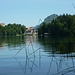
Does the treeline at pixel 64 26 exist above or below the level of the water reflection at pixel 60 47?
above

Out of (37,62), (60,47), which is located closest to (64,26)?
(60,47)

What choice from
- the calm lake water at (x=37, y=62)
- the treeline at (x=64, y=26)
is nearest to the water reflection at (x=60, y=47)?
the calm lake water at (x=37, y=62)

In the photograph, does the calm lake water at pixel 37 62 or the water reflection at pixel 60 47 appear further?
the water reflection at pixel 60 47

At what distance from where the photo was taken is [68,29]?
145875 mm

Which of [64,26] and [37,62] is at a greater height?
[64,26]

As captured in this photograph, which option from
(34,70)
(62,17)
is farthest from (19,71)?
(62,17)

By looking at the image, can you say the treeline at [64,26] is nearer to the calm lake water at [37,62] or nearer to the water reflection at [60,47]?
the water reflection at [60,47]

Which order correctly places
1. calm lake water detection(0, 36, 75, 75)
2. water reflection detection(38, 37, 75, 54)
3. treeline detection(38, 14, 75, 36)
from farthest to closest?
1. treeline detection(38, 14, 75, 36)
2. water reflection detection(38, 37, 75, 54)
3. calm lake water detection(0, 36, 75, 75)

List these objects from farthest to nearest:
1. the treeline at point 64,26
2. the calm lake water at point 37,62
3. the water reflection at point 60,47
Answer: the treeline at point 64,26, the water reflection at point 60,47, the calm lake water at point 37,62

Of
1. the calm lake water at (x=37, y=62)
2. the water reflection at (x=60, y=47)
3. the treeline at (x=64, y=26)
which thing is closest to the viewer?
the calm lake water at (x=37, y=62)

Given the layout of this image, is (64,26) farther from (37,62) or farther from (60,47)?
(37,62)

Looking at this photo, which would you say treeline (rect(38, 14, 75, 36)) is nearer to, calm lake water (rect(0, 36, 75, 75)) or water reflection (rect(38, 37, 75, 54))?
water reflection (rect(38, 37, 75, 54))

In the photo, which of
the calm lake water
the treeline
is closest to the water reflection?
the calm lake water

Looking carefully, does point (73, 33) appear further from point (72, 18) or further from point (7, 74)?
point (7, 74)
